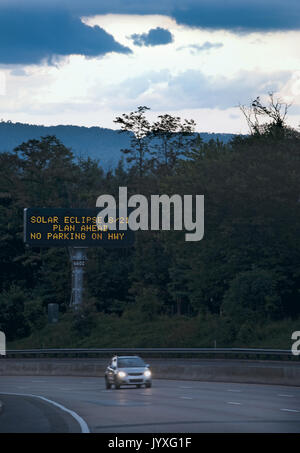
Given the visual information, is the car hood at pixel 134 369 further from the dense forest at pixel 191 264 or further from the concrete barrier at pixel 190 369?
the dense forest at pixel 191 264

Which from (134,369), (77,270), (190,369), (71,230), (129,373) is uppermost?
(71,230)

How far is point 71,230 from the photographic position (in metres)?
66.0

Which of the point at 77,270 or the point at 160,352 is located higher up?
the point at 77,270

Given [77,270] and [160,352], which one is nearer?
[160,352]

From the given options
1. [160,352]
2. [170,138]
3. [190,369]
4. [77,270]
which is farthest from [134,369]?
[170,138]

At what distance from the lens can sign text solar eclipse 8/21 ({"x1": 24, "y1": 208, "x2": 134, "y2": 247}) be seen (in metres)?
65.1

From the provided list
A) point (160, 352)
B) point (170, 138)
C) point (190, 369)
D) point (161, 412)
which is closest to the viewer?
point (161, 412)

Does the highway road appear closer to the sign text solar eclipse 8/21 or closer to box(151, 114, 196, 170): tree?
the sign text solar eclipse 8/21

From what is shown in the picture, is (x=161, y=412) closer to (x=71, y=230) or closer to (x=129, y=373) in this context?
(x=129, y=373)

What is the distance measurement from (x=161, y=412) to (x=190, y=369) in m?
23.8

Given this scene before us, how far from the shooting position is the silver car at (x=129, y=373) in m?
37.1

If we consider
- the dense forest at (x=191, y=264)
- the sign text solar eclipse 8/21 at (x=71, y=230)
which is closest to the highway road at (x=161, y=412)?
the dense forest at (x=191, y=264)

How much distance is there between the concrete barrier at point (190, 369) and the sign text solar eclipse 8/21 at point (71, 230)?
9.05 m

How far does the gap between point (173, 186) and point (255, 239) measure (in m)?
10.6
